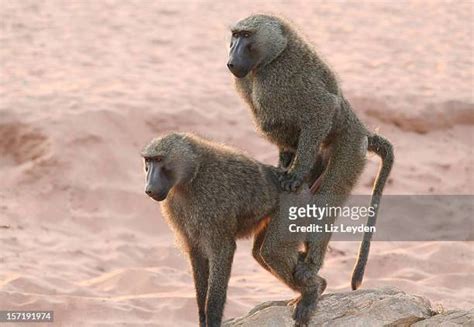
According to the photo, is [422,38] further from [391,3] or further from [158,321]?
[158,321]

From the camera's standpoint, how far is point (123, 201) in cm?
1091

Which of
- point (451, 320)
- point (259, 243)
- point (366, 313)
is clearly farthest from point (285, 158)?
point (451, 320)

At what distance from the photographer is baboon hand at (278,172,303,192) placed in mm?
6410

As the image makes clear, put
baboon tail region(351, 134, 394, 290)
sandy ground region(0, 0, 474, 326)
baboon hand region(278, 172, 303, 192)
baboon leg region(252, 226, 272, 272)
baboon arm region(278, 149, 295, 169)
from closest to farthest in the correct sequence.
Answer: baboon hand region(278, 172, 303, 192) < baboon leg region(252, 226, 272, 272) < baboon arm region(278, 149, 295, 169) < baboon tail region(351, 134, 394, 290) < sandy ground region(0, 0, 474, 326)

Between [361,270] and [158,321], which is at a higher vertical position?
[361,270]

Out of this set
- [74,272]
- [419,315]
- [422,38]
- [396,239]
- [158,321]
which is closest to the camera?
[419,315]

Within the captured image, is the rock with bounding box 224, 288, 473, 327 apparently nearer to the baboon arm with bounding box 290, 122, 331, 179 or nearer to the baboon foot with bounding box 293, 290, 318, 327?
the baboon foot with bounding box 293, 290, 318, 327

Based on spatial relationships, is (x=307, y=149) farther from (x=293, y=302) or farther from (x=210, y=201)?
(x=293, y=302)

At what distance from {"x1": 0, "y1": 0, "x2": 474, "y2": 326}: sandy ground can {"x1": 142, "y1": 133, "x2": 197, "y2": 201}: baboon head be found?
87 centimetres

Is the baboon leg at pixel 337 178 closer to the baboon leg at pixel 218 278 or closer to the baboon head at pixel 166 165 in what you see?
the baboon leg at pixel 218 278

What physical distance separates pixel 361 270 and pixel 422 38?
9051mm

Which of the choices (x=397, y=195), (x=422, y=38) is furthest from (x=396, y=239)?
(x=422, y=38)

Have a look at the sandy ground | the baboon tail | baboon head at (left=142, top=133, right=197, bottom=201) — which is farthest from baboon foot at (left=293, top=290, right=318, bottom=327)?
the sandy ground

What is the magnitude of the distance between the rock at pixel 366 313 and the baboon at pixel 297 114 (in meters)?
0.11
